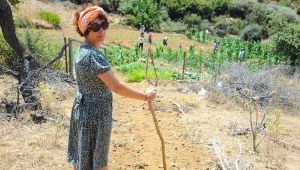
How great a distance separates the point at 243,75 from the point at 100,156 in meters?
6.92

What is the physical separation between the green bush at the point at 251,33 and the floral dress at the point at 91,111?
22.1 m

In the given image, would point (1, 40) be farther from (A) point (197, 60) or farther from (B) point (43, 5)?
(B) point (43, 5)

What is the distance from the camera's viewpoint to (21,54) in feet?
21.3

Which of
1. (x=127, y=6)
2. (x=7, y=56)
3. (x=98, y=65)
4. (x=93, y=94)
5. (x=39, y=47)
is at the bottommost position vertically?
(x=127, y=6)

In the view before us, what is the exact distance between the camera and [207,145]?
5512 mm

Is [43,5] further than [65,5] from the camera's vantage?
No

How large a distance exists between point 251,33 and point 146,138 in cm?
1986

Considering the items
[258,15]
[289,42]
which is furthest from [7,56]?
[258,15]

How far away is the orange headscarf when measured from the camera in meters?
2.66

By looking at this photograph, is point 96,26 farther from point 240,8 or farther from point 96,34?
point 240,8

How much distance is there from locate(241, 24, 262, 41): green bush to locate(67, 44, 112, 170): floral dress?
868 inches

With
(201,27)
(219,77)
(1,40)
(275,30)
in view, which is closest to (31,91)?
(1,40)

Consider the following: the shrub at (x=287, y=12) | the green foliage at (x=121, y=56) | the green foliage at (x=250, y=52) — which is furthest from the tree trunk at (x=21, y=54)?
the shrub at (x=287, y=12)

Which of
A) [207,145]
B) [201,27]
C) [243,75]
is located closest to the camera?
[207,145]
